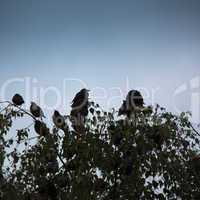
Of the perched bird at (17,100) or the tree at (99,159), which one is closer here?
the tree at (99,159)

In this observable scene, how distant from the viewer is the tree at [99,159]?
2031mm

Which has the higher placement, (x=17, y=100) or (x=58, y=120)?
(x=17, y=100)

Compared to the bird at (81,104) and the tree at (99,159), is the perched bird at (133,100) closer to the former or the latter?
the tree at (99,159)

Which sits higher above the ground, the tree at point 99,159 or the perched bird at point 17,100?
the perched bird at point 17,100

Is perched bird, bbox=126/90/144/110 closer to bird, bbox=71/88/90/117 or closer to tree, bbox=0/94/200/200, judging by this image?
tree, bbox=0/94/200/200

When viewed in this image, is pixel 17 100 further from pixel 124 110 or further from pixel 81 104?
pixel 124 110

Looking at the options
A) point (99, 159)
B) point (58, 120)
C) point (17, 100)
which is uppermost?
point (17, 100)

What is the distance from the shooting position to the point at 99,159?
6.82ft

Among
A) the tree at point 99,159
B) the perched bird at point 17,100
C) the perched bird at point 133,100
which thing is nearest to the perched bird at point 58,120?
the tree at point 99,159

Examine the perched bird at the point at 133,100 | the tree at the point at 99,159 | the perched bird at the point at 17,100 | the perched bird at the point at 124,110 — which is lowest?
the tree at the point at 99,159

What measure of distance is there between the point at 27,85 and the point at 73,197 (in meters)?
1.26

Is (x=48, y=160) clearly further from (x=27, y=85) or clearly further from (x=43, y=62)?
(x=43, y=62)

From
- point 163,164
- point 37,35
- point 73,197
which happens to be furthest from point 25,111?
point 37,35

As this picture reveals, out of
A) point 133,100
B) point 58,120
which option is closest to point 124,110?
point 133,100
